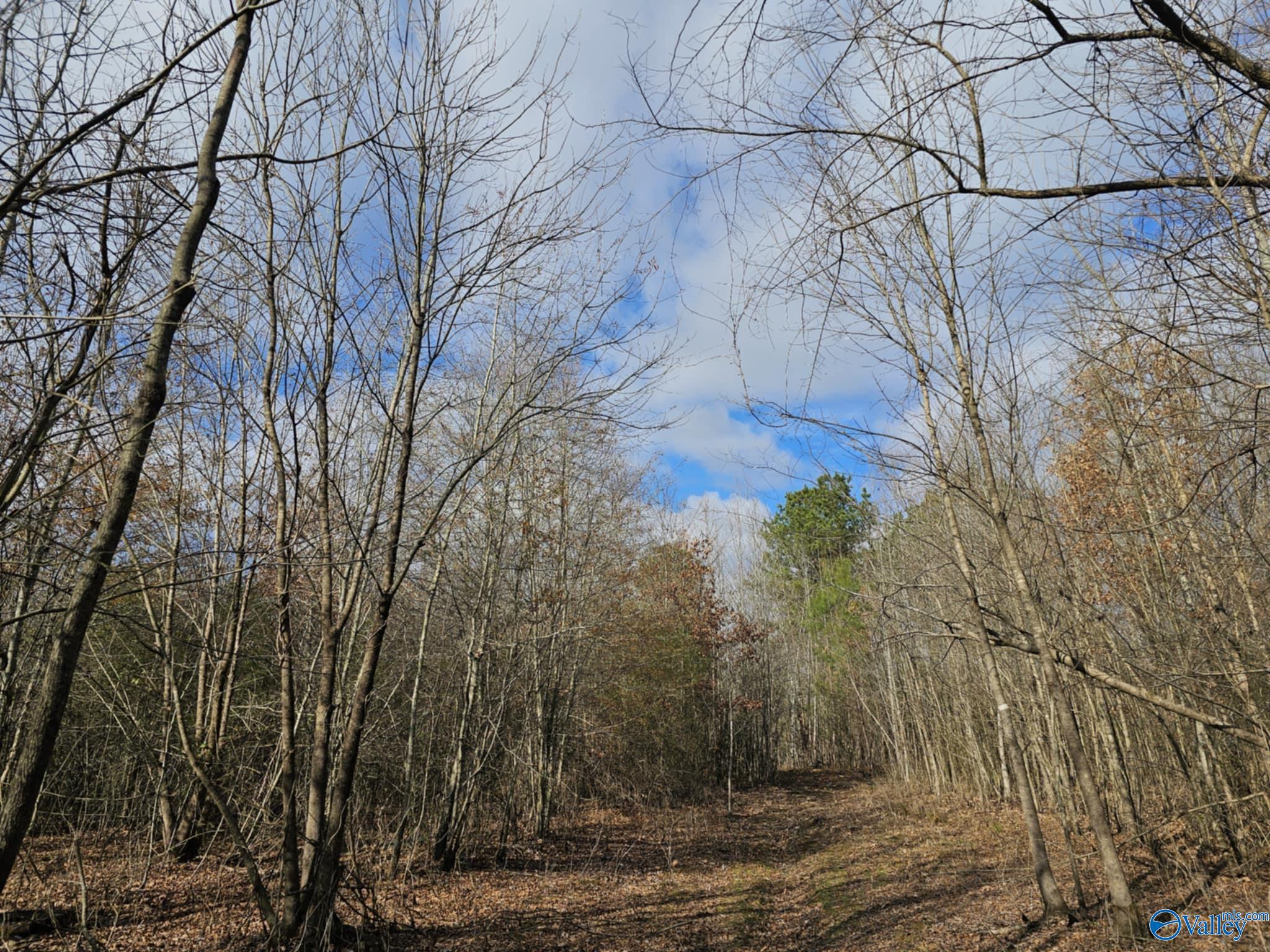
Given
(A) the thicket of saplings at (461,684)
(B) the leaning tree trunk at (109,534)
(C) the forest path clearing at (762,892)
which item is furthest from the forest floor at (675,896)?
(B) the leaning tree trunk at (109,534)

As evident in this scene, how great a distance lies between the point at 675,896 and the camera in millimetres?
8828

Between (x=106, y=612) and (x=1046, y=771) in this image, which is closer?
(x=106, y=612)

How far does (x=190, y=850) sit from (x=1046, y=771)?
423 inches

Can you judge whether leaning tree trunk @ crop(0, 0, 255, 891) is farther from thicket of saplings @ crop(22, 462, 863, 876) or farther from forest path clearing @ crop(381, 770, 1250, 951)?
forest path clearing @ crop(381, 770, 1250, 951)

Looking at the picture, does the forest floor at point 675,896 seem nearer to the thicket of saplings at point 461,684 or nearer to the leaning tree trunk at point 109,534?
the thicket of saplings at point 461,684

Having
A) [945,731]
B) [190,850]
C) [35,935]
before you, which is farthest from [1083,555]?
[190,850]

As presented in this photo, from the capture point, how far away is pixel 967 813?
1341 cm

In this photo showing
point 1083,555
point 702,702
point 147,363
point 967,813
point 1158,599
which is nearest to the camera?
point 147,363

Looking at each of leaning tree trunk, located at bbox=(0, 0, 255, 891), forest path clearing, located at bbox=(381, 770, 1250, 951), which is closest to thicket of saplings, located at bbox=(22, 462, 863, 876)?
leaning tree trunk, located at bbox=(0, 0, 255, 891)

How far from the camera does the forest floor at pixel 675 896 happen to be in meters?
5.94

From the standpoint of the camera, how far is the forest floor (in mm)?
5938

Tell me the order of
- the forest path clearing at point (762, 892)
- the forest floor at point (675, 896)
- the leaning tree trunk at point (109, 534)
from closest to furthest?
the leaning tree trunk at point (109, 534) → the forest floor at point (675, 896) → the forest path clearing at point (762, 892)

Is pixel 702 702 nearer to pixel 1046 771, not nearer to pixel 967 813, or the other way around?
pixel 967 813

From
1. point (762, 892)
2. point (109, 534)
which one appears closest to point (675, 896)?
point (762, 892)
